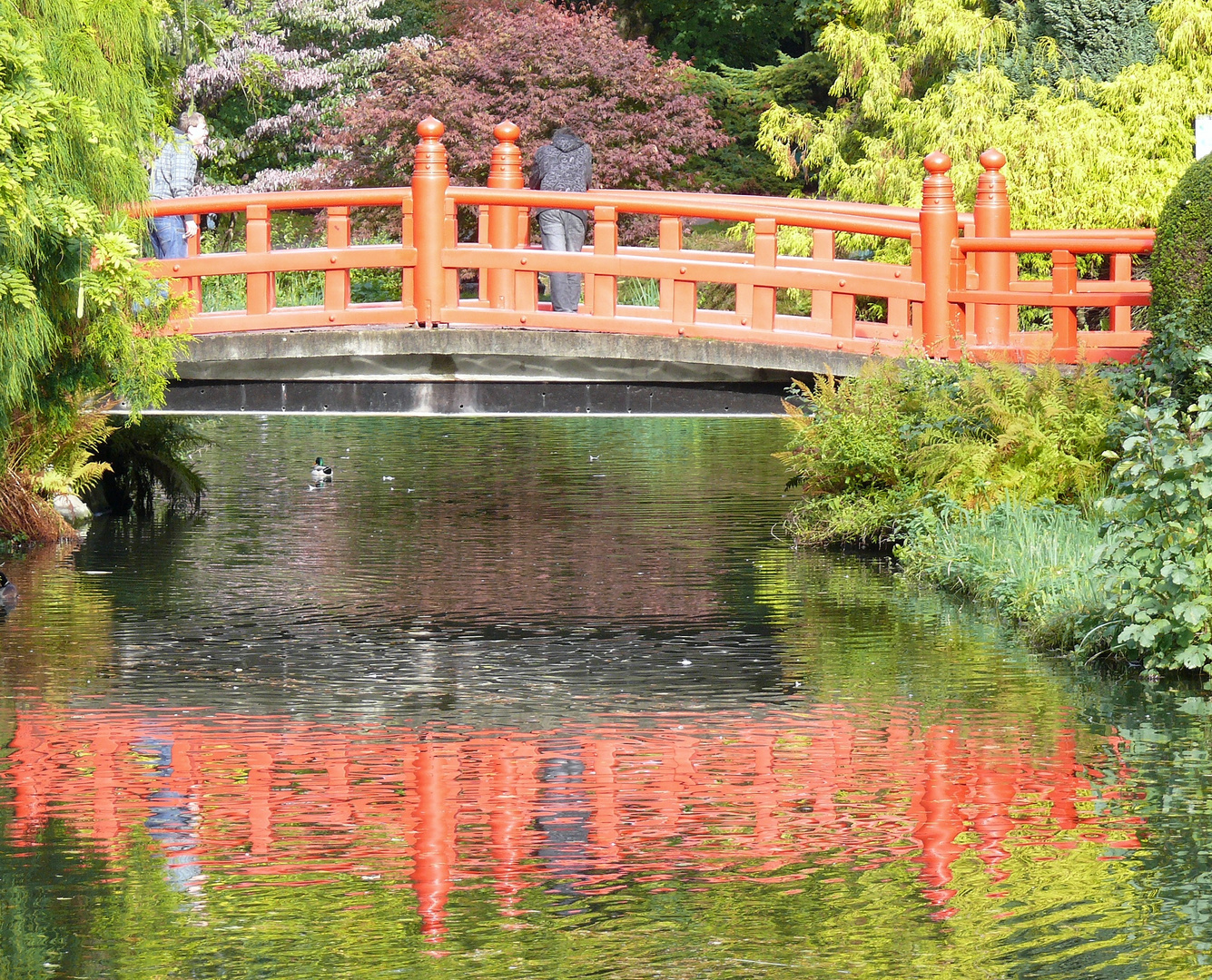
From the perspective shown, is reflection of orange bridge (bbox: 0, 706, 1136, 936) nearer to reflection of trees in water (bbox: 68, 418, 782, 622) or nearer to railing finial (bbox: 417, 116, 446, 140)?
reflection of trees in water (bbox: 68, 418, 782, 622)

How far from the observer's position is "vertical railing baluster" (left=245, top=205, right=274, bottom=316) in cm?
1352

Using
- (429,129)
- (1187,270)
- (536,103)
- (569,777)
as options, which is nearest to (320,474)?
→ (429,129)

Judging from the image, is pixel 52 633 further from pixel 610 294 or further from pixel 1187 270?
pixel 1187 270

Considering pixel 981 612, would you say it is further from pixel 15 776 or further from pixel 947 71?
pixel 947 71

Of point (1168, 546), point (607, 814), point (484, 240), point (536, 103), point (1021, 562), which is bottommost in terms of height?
point (607, 814)

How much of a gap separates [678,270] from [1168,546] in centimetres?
422

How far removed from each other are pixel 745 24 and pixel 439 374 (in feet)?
70.8

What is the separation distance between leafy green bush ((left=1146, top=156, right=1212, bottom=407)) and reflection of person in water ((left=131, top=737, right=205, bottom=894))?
6.21 meters

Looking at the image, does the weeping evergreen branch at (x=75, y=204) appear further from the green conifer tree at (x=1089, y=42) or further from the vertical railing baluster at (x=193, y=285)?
the green conifer tree at (x=1089, y=42)

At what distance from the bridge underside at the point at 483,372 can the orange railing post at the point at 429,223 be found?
0.20 m

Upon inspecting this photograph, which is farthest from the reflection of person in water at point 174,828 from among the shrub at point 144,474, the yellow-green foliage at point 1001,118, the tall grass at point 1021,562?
the yellow-green foliage at point 1001,118

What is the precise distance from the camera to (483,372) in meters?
13.9

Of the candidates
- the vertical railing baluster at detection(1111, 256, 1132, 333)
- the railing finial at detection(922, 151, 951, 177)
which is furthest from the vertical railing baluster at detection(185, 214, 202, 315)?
the vertical railing baluster at detection(1111, 256, 1132, 333)

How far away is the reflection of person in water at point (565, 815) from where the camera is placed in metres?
7.19
